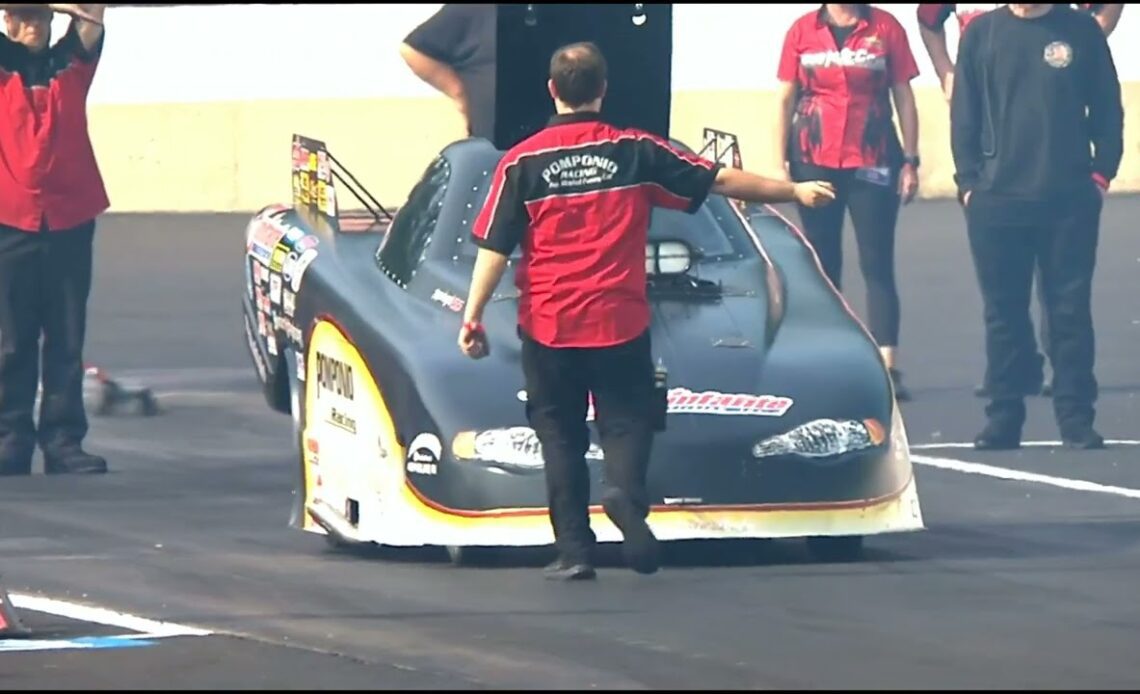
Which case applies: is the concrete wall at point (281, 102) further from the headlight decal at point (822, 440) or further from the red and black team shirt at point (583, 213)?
the red and black team shirt at point (583, 213)

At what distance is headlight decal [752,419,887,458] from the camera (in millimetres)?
10641

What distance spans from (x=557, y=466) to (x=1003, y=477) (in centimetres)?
353

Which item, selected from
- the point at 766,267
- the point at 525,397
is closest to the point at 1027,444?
the point at 766,267

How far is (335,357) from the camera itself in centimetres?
1134

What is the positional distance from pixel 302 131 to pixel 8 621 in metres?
15.2

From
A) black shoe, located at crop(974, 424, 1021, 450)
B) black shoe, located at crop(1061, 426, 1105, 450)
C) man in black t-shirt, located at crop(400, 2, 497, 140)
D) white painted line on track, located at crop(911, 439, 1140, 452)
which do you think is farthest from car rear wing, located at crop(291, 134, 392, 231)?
black shoe, located at crop(1061, 426, 1105, 450)

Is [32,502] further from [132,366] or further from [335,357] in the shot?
[132,366]

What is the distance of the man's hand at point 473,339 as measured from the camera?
33.9ft

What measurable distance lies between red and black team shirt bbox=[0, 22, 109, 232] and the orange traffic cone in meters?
4.02

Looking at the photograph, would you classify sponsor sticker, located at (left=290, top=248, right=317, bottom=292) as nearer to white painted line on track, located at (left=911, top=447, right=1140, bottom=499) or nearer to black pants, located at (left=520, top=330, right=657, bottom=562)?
black pants, located at (left=520, top=330, right=657, bottom=562)

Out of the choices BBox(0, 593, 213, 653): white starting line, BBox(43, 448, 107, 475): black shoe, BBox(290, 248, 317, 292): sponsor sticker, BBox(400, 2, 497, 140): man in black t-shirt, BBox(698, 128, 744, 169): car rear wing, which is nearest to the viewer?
BBox(0, 593, 213, 653): white starting line

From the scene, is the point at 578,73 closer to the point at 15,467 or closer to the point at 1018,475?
the point at 1018,475

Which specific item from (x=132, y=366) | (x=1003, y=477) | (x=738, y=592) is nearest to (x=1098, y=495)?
(x=1003, y=477)

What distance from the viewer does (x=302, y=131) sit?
24.6 metres
